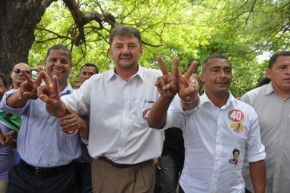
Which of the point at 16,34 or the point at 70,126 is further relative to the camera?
the point at 16,34

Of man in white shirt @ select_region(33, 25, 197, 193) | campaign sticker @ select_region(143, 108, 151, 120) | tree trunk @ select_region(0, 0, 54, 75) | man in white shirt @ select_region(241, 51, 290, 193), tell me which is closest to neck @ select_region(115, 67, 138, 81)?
man in white shirt @ select_region(33, 25, 197, 193)

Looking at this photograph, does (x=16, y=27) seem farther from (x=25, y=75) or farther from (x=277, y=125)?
(x=277, y=125)

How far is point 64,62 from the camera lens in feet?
9.78

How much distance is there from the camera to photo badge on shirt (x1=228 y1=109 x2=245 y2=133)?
2.71 meters

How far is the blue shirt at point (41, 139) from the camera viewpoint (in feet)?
9.38

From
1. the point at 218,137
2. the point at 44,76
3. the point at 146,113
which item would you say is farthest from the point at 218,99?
the point at 44,76

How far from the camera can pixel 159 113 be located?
236cm

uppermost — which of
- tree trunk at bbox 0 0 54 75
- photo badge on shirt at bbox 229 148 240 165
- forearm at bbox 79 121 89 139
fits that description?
tree trunk at bbox 0 0 54 75

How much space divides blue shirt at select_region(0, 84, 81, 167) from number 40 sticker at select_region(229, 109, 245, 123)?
132 cm

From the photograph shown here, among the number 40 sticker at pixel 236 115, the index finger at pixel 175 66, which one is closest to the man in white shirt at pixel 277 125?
the number 40 sticker at pixel 236 115

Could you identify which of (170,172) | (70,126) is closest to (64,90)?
(70,126)

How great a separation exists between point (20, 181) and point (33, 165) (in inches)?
7.0

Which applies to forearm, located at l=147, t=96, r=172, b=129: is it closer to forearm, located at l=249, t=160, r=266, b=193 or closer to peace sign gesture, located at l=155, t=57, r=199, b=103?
peace sign gesture, located at l=155, t=57, r=199, b=103

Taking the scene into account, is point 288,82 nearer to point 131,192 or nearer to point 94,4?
point 131,192
